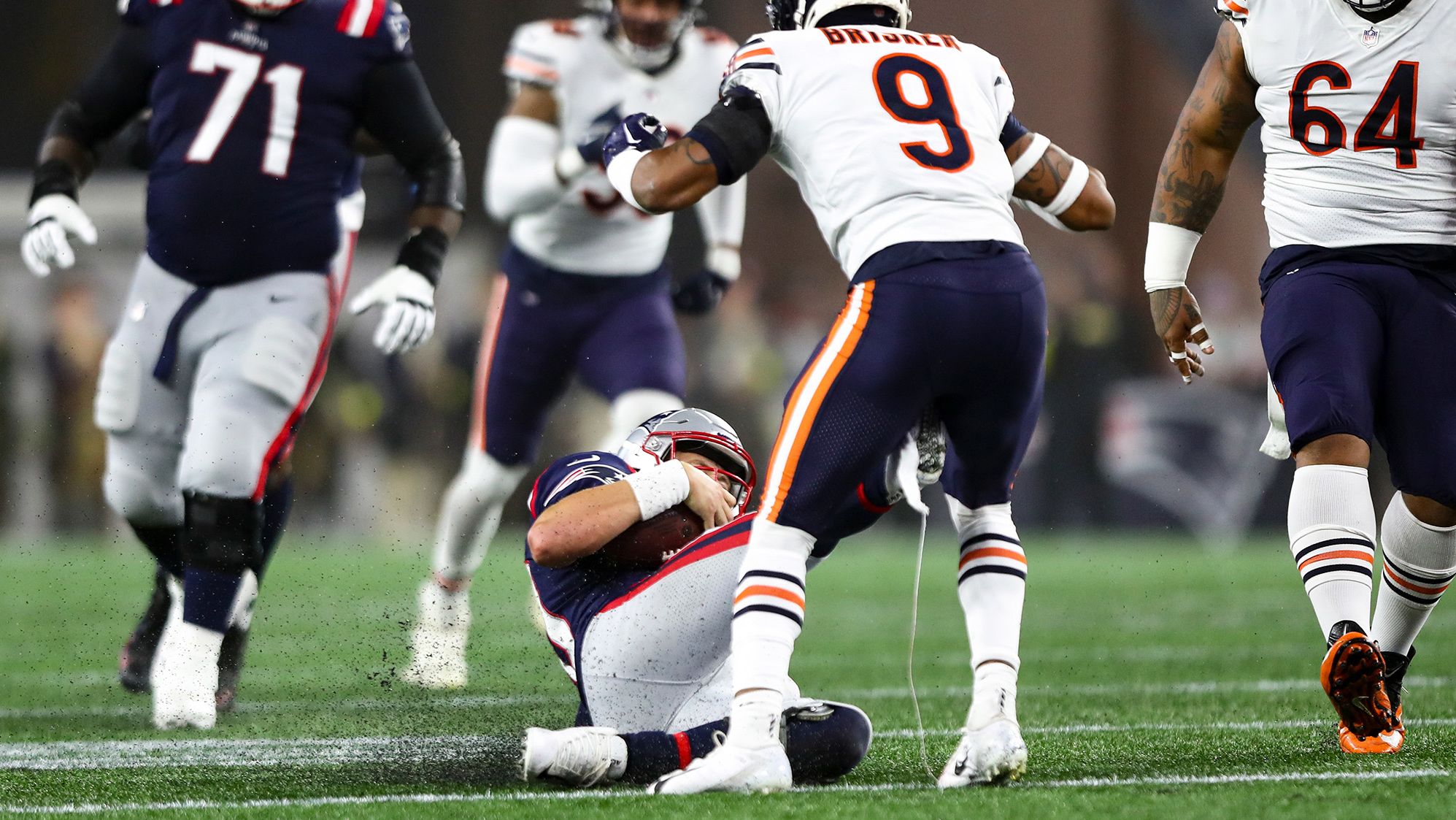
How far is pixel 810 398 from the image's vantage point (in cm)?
310

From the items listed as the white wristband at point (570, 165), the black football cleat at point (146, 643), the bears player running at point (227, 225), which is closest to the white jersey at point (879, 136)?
the bears player running at point (227, 225)

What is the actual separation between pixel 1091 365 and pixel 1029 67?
330 cm

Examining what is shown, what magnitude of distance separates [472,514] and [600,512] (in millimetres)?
2549

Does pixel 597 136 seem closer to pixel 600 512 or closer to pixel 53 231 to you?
pixel 53 231

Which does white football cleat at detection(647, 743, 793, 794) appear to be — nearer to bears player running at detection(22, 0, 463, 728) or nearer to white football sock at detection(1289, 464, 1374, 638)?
white football sock at detection(1289, 464, 1374, 638)

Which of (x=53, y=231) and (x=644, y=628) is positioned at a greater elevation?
(x=53, y=231)

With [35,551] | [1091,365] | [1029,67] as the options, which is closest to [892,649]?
[1091,365]

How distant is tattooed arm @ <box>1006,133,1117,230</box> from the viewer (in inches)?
136

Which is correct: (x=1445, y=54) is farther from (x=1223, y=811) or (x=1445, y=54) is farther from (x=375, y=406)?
(x=375, y=406)

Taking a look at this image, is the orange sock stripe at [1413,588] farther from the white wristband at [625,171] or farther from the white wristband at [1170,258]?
the white wristband at [625,171]

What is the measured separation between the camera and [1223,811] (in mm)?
2738

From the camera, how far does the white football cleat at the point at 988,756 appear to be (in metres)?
3.09

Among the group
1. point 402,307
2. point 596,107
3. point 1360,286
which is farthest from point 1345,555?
point 596,107

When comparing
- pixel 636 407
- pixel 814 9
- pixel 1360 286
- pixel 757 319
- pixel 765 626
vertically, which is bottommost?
pixel 757 319
